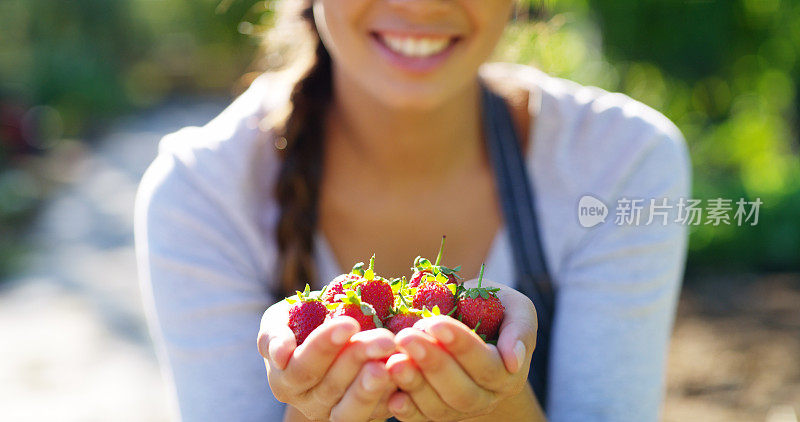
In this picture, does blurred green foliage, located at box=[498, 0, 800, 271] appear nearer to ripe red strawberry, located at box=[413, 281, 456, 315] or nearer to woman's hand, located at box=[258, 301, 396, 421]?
ripe red strawberry, located at box=[413, 281, 456, 315]

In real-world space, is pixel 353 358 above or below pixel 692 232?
above

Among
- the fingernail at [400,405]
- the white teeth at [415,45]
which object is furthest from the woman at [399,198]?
the fingernail at [400,405]

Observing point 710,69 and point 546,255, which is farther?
point 710,69

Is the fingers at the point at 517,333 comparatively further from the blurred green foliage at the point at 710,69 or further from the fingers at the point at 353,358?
the blurred green foliage at the point at 710,69

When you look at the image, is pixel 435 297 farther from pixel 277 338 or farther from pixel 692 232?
pixel 692 232

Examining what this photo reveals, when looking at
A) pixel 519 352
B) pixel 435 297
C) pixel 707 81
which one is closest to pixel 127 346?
pixel 435 297

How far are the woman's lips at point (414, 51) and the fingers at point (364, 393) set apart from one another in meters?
0.72

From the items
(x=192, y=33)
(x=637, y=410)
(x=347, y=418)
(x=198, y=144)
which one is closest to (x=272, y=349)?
(x=347, y=418)

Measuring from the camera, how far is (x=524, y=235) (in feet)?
5.39

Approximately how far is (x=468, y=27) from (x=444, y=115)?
304 millimetres

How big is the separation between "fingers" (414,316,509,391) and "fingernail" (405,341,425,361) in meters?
0.02

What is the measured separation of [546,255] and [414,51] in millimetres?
506

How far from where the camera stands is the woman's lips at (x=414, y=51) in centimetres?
147

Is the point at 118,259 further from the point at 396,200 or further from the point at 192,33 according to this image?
the point at 192,33
